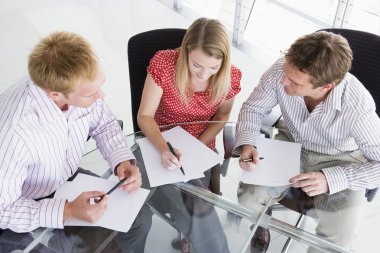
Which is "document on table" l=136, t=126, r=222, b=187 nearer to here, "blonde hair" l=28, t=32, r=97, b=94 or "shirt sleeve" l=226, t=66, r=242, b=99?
"shirt sleeve" l=226, t=66, r=242, b=99

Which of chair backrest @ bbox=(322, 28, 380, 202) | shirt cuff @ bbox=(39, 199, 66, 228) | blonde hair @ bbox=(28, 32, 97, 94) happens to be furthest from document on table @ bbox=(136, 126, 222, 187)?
chair backrest @ bbox=(322, 28, 380, 202)

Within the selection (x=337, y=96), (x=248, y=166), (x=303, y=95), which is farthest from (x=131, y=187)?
(x=337, y=96)

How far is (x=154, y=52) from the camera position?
197 centimetres

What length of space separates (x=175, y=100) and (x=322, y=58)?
715 mm

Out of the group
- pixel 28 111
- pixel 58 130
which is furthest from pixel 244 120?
pixel 28 111

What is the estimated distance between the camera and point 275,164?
1626 mm

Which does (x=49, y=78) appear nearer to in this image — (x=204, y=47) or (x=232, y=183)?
(x=204, y=47)

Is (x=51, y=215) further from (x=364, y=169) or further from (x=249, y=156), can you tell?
(x=364, y=169)

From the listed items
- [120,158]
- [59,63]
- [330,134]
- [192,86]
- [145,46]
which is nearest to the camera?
[59,63]

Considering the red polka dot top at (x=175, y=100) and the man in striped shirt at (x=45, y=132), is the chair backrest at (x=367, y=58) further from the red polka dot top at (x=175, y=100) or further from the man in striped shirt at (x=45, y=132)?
the man in striped shirt at (x=45, y=132)

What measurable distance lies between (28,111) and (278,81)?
1.10 metres

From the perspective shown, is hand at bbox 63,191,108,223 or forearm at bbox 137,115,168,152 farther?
forearm at bbox 137,115,168,152

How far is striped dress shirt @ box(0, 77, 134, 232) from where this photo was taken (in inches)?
48.8

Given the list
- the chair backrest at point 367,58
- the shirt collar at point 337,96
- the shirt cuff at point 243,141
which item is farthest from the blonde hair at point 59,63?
the chair backrest at point 367,58
